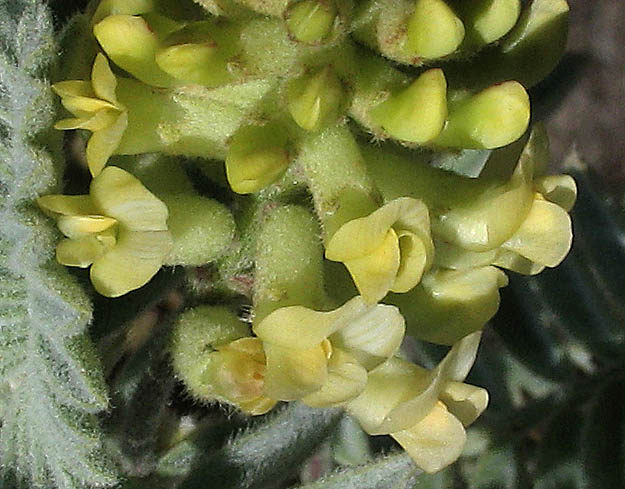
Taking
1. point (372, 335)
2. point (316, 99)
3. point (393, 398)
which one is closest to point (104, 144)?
point (316, 99)

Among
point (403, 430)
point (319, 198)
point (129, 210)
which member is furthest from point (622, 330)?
point (129, 210)

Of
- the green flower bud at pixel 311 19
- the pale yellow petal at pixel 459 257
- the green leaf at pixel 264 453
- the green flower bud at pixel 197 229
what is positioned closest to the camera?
the green flower bud at pixel 311 19

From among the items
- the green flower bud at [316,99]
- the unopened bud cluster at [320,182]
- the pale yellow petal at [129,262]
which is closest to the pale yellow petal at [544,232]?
the unopened bud cluster at [320,182]

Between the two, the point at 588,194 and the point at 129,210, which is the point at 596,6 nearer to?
the point at 588,194

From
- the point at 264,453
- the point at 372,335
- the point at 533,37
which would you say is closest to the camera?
the point at 372,335

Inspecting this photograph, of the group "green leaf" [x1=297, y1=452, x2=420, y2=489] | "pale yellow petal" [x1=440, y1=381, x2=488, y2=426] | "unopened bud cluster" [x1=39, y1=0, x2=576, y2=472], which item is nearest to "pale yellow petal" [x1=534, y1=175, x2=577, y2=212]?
"unopened bud cluster" [x1=39, y1=0, x2=576, y2=472]

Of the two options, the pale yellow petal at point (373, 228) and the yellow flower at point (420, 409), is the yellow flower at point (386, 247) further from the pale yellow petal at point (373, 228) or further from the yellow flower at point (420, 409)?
the yellow flower at point (420, 409)

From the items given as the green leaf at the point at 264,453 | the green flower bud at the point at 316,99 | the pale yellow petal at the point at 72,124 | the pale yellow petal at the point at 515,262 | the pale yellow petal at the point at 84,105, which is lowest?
the green leaf at the point at 264,453

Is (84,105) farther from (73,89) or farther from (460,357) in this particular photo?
(460,357)
